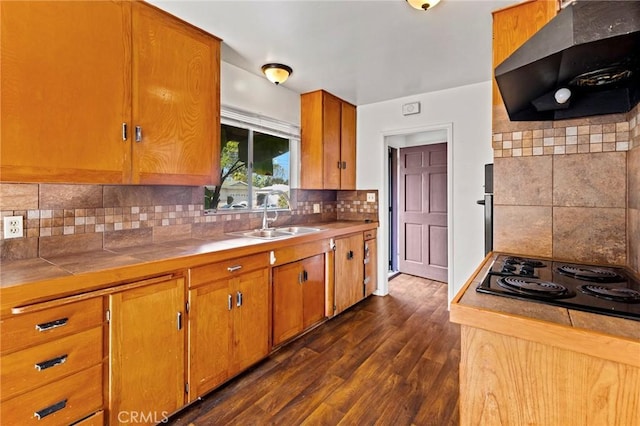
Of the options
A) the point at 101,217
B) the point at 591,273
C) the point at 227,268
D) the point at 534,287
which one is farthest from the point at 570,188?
the point at 101,217

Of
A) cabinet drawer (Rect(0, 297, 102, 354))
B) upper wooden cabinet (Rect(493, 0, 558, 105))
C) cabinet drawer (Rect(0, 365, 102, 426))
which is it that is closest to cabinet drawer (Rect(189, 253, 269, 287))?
cabinet drawer (Rect(0, 297, 102, 354))

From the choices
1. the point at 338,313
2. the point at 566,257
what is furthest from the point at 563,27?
the point at 338,313

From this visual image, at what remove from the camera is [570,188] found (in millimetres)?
1469

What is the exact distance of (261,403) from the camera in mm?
1772

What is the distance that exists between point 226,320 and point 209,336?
0.13 m

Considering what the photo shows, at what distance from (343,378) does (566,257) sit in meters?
1.50

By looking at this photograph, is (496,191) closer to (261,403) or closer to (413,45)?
(413,45)

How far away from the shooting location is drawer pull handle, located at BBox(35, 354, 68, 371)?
1163mm

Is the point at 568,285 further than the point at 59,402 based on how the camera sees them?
→ No

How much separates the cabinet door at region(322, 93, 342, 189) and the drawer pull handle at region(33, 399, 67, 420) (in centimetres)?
263

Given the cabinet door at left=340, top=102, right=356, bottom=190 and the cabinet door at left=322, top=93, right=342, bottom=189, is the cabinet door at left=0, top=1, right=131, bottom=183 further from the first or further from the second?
the cabinet door at left=340, top=102, right=356, bottom=190

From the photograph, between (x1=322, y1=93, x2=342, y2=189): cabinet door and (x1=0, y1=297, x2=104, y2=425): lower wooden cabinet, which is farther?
(x1=322, y1=93, x2=342, y2=189): cabinet door

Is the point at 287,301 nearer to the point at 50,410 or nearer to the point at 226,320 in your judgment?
the point at 226,320

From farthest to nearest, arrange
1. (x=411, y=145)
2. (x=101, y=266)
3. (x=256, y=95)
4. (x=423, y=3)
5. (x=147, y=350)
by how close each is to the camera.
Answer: (x=411, y=145)
(x=256, y=95)
(x=423, y=3)
(x=147, y=350)
(x=101, y=266)
